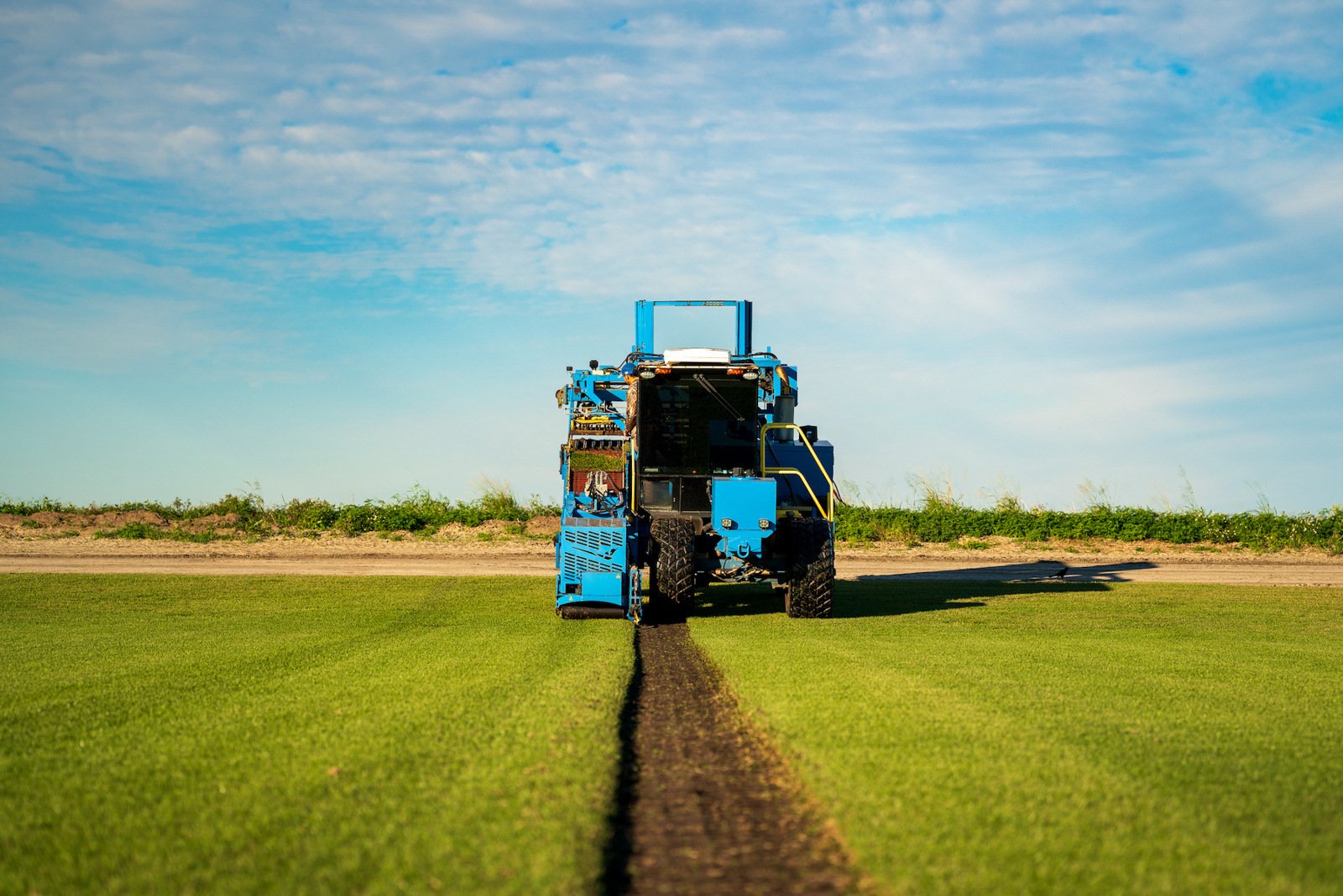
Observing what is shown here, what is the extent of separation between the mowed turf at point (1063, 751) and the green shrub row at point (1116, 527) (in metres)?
17.0

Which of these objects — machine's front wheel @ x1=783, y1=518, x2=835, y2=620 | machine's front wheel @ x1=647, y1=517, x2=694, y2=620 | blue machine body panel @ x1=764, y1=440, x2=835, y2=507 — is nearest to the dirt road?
blue machine body panel @ x1=764, y1=440, x2=835, y2=507

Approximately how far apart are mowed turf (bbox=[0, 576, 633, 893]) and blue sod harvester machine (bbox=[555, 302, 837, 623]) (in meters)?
1.90

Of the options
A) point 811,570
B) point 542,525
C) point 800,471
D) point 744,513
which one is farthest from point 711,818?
point 542,525

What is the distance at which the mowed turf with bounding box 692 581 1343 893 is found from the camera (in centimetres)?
395

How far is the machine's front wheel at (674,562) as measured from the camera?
43.6 feet

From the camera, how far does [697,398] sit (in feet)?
46.7

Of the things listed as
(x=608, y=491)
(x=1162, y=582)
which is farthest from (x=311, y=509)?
(x=1162, y=582)

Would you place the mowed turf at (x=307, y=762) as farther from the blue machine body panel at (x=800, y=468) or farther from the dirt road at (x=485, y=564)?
the dirt road at (x=485, y=564)

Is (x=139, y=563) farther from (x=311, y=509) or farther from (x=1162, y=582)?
(x=1162, y=582)

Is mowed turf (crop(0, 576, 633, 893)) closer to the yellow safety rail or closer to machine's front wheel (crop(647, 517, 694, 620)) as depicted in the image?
machine's front wheel (crop(647, 517, 694, 620))

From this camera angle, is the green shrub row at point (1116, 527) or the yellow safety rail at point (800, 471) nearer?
the yellow safety rail at point (800, 471)

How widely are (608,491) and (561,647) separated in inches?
167

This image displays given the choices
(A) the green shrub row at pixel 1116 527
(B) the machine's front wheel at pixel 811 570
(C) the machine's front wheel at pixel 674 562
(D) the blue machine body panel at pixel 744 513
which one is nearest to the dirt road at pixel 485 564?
(A) the green shrub row at pixel 1116 527

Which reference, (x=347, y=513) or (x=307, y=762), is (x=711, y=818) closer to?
(x=307, y=762)
